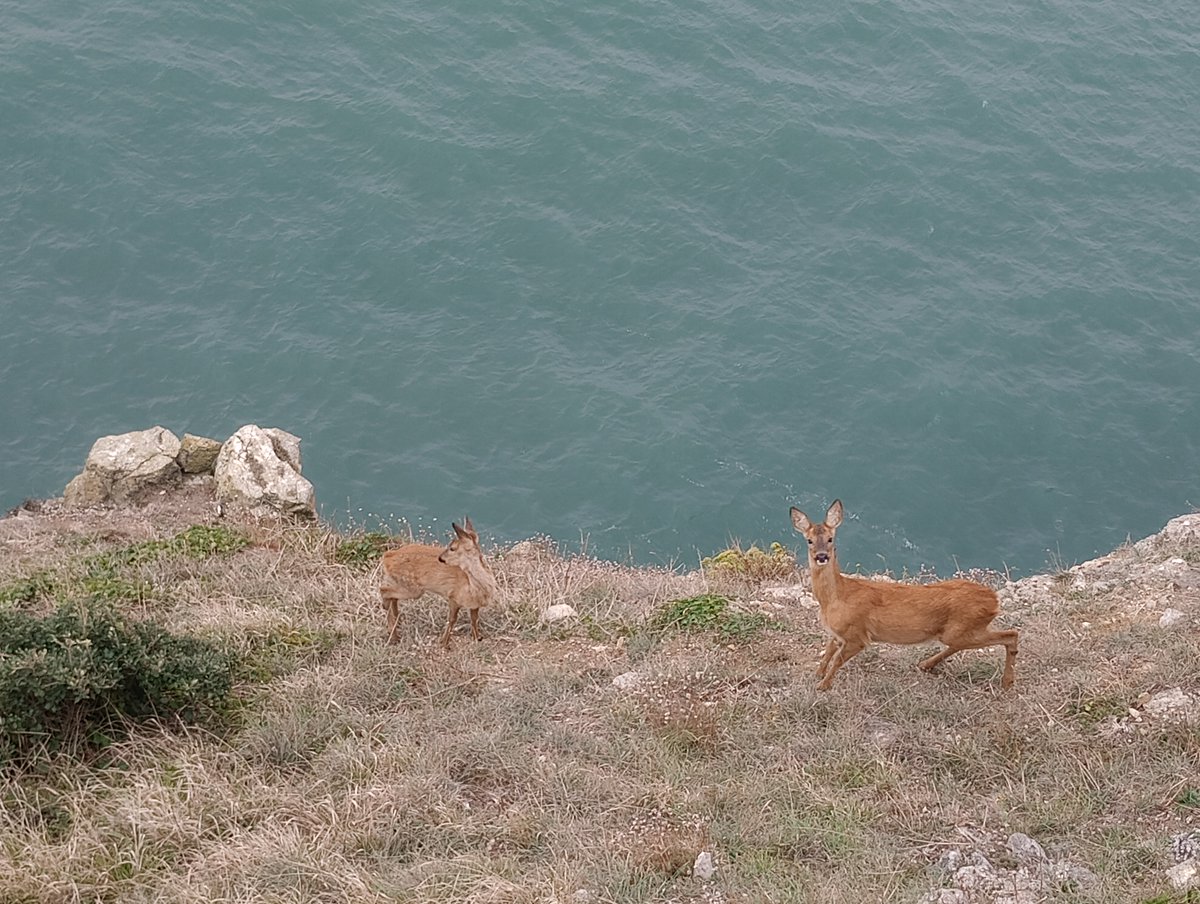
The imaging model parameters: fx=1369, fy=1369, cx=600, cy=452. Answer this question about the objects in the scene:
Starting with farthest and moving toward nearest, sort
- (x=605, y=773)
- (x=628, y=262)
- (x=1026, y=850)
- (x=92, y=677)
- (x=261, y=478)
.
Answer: (x=628, y=262) → (x=261, y=478) → (x=92, y=677) → (x=605, y=773) → (x=1026, y=850)

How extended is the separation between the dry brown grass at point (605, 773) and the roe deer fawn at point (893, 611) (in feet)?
1.27

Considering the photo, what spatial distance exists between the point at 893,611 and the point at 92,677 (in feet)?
19.3

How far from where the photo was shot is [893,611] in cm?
1055

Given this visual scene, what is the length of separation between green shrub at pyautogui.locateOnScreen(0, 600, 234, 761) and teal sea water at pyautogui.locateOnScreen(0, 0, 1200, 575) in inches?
536

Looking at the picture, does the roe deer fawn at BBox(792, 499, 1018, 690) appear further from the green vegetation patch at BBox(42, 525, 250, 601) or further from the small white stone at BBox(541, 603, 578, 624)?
the green vegetation patch at BBox(42, 525, 250, 601)

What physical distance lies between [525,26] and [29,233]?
14.2 meters

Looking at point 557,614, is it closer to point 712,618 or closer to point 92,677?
point 712,618

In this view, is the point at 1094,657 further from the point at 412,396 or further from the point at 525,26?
the point at 525,26

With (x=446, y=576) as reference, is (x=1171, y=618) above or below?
above

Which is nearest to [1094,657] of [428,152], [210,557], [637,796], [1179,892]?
[1179,892]

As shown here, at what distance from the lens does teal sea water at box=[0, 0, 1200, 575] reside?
26875mm

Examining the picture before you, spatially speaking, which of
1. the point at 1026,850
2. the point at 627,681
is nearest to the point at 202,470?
the point at 627,681

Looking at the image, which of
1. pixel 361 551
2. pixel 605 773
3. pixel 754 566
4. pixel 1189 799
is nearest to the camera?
pixel 1189 799

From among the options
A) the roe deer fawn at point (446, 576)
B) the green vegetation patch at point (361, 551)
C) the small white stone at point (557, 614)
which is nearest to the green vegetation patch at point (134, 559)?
the green vegetation patch at point (361, 551)
